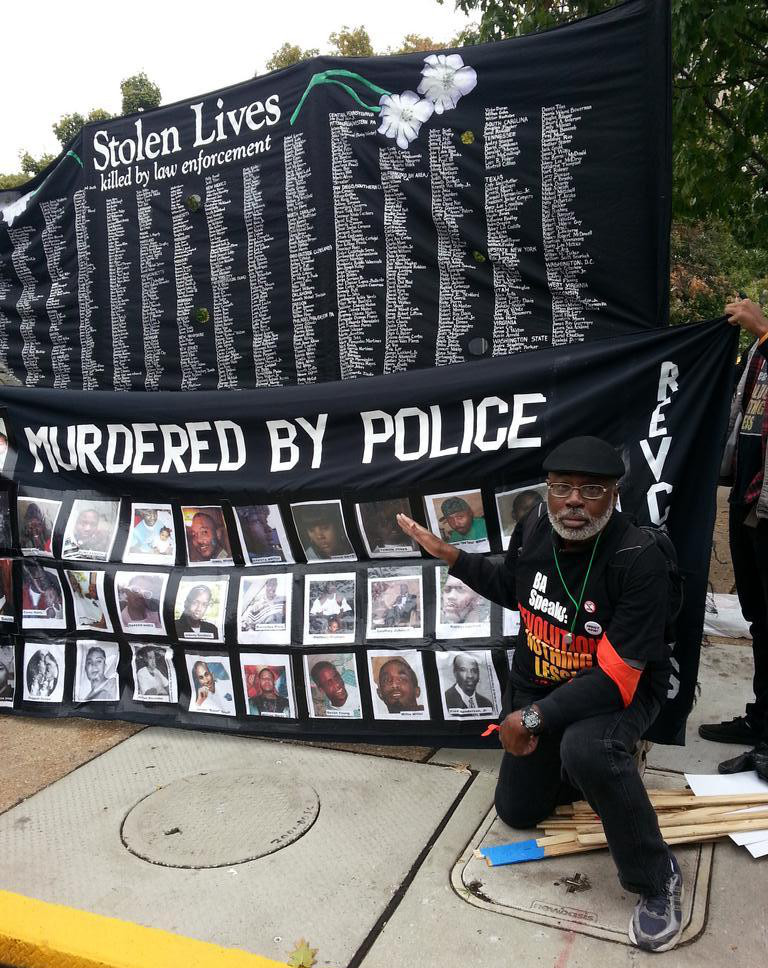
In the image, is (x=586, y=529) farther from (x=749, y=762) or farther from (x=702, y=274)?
(x=702, y=274)

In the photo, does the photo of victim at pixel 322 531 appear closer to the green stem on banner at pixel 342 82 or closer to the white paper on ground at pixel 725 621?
the green stem on banner at pixel 342 82

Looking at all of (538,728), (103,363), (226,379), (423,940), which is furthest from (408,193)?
(423,940)

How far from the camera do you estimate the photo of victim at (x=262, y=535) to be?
3977mm

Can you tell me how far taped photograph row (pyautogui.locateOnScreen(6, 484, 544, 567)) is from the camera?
363cm

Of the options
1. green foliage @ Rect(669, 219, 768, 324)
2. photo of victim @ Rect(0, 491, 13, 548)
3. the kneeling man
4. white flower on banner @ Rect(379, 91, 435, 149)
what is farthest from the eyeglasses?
green foliage @ Rect(669, 219, 768, 324)

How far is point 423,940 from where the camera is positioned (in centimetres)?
255

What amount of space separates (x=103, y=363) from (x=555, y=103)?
285 centimetres

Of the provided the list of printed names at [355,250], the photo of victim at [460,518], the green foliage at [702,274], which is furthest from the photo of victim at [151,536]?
the green foliage at [702,274]

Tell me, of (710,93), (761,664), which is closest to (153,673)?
(761,664)

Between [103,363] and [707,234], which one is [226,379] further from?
[707,234]

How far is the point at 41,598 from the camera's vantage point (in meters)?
4.49

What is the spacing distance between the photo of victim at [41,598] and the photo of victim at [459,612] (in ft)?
7.09

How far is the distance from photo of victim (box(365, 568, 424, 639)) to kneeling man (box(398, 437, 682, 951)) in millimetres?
735

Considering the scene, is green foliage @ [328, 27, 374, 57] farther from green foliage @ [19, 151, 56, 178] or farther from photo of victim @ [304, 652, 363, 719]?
photo of victim @ [304, 652, 363, 719]
